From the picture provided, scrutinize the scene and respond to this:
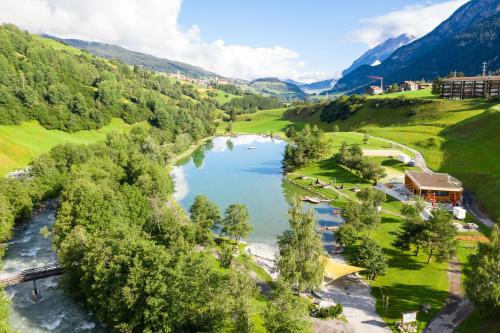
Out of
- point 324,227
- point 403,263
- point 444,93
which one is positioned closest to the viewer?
point 403,263

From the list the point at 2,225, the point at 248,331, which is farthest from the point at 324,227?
the point at 2,225

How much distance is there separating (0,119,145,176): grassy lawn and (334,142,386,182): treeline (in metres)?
89.5

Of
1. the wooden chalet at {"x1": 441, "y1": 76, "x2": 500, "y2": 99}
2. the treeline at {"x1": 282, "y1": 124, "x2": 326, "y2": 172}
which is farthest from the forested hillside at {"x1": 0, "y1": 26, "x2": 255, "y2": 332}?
the wooden chalet at {"x1": 441, "y1": 76, "x2": 500, "y2": 99}

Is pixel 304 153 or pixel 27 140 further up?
pixel 27 140

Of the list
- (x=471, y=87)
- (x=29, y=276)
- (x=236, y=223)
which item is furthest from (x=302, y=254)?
(x=471, y=87)

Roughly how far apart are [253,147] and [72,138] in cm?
8819

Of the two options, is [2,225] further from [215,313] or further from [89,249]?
[215,313]

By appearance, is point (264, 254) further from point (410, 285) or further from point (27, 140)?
point (27, 140)

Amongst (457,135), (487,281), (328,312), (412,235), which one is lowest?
(328,312)

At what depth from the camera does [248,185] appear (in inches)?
4387

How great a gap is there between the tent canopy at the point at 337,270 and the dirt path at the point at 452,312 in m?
11.5

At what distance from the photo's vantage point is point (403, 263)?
56094 millimetres

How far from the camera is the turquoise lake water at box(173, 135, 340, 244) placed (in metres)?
79.5

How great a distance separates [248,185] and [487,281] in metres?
79.0
